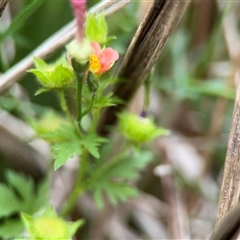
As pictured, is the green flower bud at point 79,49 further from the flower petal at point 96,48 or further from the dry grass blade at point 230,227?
the dry grass blade at point 230,227

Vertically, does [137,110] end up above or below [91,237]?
above

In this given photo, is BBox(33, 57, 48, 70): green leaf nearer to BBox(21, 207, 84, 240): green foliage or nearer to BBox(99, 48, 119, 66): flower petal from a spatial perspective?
BBox(99, 48, 119, 66): flower petal

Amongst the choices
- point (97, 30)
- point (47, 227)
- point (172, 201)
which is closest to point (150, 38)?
point (97, 30)

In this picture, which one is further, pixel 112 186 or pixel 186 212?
pixel 186 212

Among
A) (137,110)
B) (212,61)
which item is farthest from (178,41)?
(137,110)

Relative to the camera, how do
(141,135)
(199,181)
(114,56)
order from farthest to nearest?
(199,181)
(141,135)
(114,56)

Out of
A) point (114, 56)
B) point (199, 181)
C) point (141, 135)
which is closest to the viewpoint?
point (114, 56)

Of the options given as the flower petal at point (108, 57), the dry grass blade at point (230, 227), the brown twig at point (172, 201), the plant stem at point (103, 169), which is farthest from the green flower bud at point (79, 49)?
the brown twig at point (172, 201)

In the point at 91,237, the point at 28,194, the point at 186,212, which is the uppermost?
the point at 28,194

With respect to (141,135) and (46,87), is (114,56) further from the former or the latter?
(141,135)
